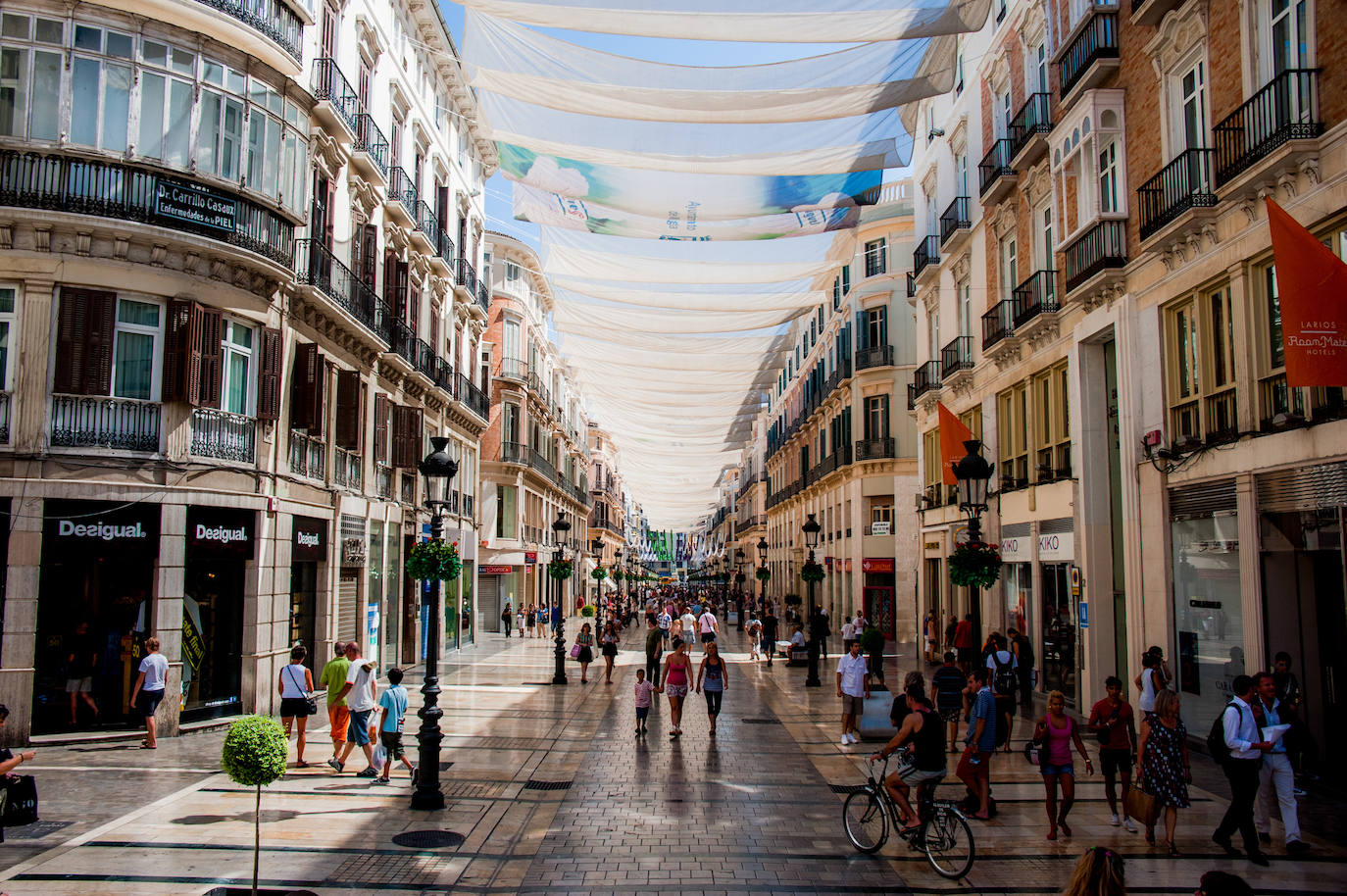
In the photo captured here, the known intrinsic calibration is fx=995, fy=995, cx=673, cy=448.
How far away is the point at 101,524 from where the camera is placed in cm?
1501

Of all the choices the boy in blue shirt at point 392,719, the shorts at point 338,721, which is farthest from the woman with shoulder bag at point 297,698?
the boy in blue shirt at point 392,719

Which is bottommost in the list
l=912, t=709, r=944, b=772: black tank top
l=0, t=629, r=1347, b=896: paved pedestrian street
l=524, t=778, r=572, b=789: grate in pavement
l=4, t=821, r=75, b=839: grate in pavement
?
l=524, t=778, r=572, b=789: grate in pavement

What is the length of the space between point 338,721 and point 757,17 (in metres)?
12.9

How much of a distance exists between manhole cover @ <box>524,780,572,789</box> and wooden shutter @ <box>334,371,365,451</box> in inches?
454

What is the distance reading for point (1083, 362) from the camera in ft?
61.0

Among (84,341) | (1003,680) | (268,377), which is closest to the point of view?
(84,341)

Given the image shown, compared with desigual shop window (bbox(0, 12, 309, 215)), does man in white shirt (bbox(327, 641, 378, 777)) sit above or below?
below

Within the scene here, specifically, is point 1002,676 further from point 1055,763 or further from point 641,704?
point 1055,763

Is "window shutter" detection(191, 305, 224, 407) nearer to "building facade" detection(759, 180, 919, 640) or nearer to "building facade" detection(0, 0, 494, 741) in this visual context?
"building facade" detection(0, 0, 494, 741)

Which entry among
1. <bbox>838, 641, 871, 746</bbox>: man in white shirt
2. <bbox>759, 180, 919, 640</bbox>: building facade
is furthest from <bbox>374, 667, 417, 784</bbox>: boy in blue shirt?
<bbox>759, 180, 919, 640</bbox>: building facade

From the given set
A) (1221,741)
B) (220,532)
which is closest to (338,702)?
(220,532)

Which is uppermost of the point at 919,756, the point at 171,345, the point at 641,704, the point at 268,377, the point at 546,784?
the point at 171,345

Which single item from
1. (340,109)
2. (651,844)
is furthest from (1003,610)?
(340,109)

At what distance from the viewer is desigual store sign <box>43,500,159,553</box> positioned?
14.7 m
